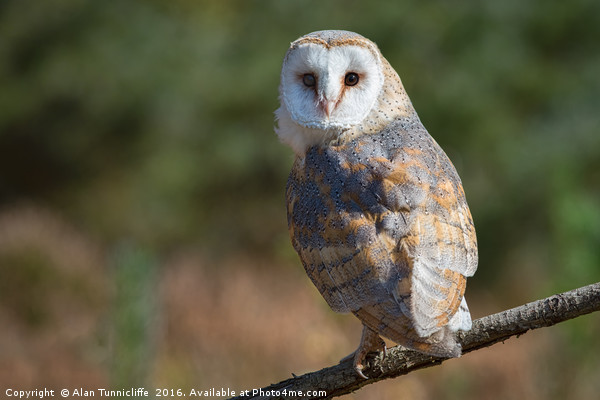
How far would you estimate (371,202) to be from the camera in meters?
2.64

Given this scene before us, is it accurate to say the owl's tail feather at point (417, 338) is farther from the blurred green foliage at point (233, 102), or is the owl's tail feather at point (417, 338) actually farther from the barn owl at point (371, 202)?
the blurred green foliage at point (233, 102)

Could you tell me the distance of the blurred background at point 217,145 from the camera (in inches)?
333

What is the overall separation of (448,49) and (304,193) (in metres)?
8.33

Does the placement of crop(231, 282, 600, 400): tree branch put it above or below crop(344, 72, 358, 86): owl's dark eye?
below

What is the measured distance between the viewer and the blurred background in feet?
27.8

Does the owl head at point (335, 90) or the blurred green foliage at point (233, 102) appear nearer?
the owl head at point (335, 90)

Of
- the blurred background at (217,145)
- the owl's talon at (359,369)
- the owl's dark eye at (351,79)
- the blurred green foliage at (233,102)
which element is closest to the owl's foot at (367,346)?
the owl's talon at (359,369)

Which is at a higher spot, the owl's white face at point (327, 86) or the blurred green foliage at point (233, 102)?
the blurred green foliage at point (233, 102)

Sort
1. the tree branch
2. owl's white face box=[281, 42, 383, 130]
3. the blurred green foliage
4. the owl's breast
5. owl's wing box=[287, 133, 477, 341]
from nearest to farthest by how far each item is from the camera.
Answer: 1. the tree branch
2. owl's wing box=[287, 133, 477, 341]
3. the owl's breast
4. owl's white face box=[281, 42, 383, 130]
5. the blurred green foliage

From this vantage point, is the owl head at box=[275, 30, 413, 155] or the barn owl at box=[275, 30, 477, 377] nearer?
the barn owl at box=[275, 30, 477, 377]

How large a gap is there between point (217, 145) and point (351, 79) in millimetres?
8468

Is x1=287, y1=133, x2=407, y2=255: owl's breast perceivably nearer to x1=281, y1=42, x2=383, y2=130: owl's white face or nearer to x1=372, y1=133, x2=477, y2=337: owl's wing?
x1=372, y1=133, x2=477, y2=337: owl's wing

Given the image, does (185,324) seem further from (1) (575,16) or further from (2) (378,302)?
(1) (575,16)

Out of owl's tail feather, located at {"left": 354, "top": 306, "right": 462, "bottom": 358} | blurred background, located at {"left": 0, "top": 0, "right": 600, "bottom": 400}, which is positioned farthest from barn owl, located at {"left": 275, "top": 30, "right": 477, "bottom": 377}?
blurred background, located at {"left": 0, "top": 0, "right": 600, "bottom": 400}
